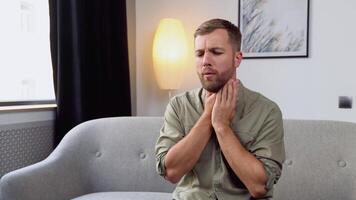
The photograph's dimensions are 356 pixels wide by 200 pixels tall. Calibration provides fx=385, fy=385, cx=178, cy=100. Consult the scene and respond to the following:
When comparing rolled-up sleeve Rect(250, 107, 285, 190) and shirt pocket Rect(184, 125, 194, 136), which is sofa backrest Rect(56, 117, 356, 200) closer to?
rolled-up sleeve Rect(250, 107, 285, 190)

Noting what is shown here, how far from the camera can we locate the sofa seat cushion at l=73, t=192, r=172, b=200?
1.98m

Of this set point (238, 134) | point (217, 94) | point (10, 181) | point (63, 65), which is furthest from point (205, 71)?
point (63, 65)

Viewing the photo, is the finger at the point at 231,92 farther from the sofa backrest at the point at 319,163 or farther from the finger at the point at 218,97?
the sofa backrest at the point at 319,163

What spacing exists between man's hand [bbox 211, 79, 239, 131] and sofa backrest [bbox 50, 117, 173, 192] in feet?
2.90

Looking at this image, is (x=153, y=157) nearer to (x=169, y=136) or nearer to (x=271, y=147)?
(x=169, y=136)

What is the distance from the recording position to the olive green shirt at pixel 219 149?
1.35 meters

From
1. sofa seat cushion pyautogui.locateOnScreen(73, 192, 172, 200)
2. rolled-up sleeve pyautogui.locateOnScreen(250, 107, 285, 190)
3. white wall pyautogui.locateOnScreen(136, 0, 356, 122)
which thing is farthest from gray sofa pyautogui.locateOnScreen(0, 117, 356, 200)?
white wall pyautogui.locateOnScreen(136, 0, 356, 122)

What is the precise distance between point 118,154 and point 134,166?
0.12m

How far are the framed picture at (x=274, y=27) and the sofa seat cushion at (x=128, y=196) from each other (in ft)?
4.63

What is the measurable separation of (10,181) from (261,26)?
6.69ft

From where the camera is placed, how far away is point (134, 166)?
2.21 m

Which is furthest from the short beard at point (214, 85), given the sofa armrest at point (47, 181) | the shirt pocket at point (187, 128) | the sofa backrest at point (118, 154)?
the sofa armrest at point (47, 181)

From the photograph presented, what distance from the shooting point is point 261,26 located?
2922 millimetres

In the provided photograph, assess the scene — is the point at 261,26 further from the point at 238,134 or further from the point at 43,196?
the point at 43,196
